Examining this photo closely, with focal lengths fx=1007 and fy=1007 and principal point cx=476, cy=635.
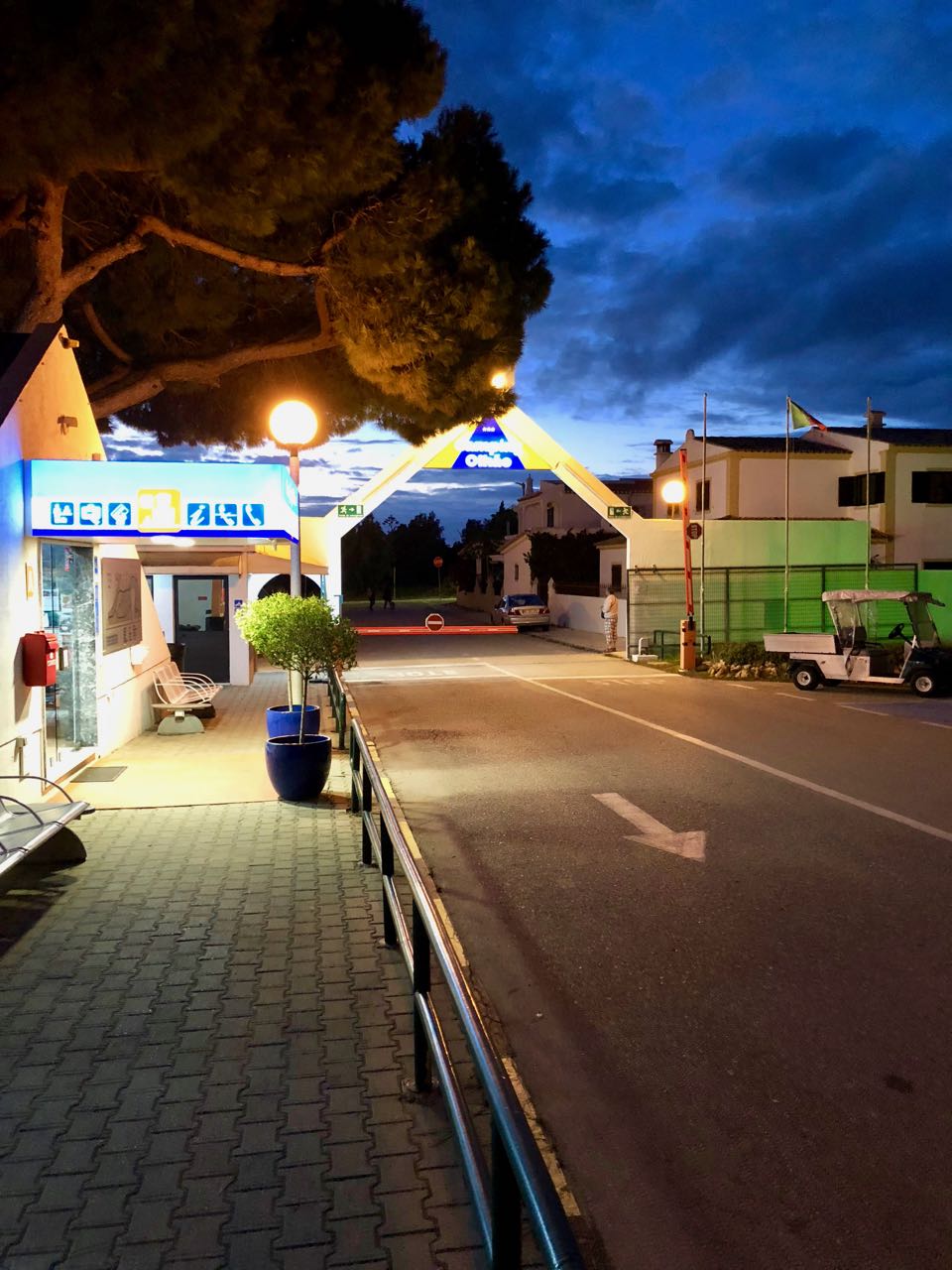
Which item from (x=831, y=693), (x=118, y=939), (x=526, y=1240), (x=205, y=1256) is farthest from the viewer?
(x=831, y=693)

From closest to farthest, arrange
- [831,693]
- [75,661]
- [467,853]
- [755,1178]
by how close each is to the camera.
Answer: [755,1178], [467,853], [75,661], [831,693]

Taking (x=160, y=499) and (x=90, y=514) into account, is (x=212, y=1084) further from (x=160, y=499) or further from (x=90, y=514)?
(x=160, y=499)

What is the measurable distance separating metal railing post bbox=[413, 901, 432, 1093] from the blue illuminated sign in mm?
6857

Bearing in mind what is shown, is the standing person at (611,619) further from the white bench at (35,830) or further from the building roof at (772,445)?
the white bench at (35,830)

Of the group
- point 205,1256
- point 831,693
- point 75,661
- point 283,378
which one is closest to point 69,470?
point 75,661

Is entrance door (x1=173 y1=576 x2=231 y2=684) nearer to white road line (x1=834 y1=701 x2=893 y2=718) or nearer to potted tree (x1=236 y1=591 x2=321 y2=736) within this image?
potted tree (x1=236 y1=591 x2=321 y2=736)

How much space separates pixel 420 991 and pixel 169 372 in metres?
18.1

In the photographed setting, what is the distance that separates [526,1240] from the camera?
3.35 metres

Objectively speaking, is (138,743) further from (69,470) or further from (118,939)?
(118,939)

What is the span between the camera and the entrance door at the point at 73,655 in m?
11.5

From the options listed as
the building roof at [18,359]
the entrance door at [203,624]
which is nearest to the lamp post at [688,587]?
the entrance door at [203,624]

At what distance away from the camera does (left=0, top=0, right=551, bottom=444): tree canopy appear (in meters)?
12.1

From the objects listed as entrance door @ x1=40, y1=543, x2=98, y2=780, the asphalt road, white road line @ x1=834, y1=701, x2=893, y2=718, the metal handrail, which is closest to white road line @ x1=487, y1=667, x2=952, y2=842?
the asphalt road

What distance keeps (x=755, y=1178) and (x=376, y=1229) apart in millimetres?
1372
